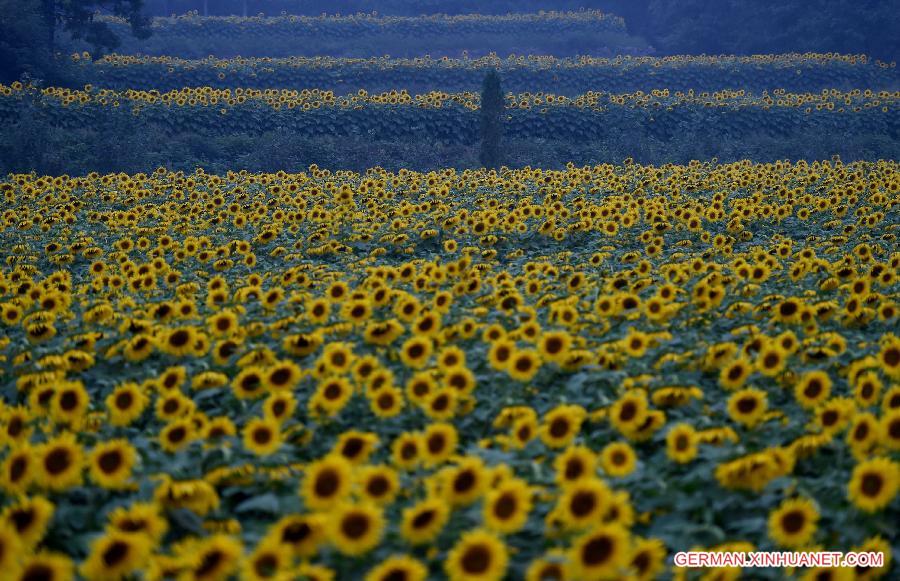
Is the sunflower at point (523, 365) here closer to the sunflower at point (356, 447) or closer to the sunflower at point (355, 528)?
the sunflower at point (356, 447)

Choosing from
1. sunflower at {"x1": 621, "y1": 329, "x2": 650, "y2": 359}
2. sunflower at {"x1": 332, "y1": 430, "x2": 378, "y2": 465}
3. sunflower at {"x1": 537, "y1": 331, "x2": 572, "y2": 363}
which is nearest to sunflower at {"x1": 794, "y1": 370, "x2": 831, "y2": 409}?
sunflower at {"x1": 621, "y1": 329, "x2": 650, "y2": 359}

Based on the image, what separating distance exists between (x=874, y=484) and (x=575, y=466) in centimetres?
117

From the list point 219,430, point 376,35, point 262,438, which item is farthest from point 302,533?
point 376,35

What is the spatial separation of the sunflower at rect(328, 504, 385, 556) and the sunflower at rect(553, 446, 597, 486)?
0.79 meters

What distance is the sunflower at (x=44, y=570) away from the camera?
248 centimetres

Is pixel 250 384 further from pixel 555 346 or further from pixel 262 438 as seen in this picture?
pixel 555 346

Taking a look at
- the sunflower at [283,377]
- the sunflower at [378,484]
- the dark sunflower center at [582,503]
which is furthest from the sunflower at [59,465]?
the dark sunflower center at [582,503]

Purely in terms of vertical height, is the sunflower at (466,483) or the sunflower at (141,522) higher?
the sunflower at (466,483)

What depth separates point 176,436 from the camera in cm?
364

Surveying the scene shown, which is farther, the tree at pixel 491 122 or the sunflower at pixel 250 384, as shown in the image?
the tree at pixel 491 122

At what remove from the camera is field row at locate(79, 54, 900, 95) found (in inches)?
1209

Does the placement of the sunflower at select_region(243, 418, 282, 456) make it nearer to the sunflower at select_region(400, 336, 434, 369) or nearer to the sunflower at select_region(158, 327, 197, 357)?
the sunflower at select_region(400, 336, 434, 369)

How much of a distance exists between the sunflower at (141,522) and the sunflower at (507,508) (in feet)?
4.18

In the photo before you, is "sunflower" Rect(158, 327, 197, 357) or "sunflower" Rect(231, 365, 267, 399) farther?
"sunflower" Rect(158, 327, 197, 357)
